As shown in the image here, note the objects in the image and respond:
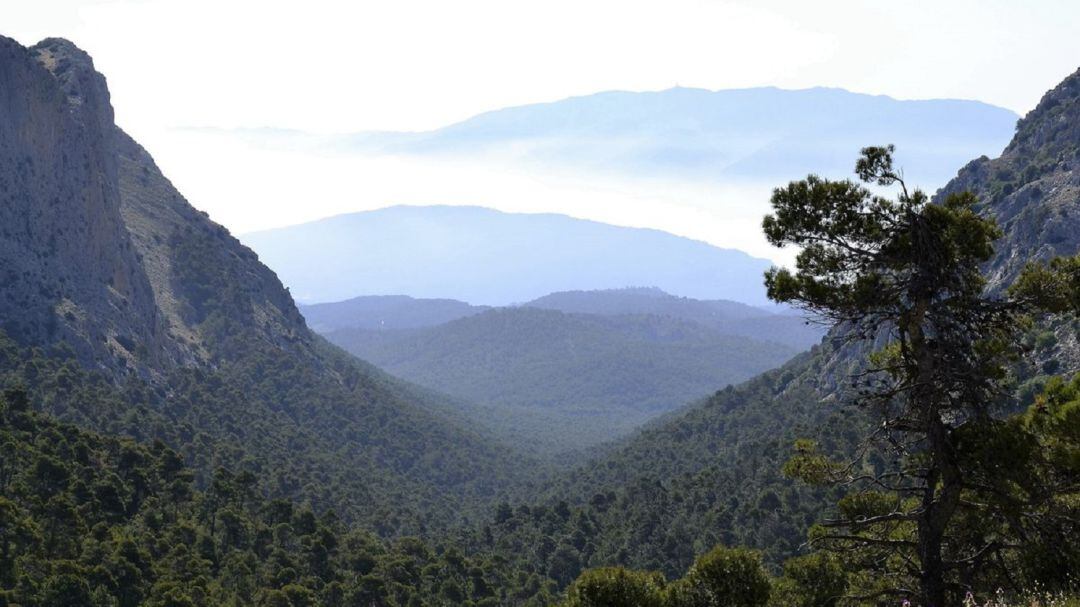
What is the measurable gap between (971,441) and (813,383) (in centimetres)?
10458

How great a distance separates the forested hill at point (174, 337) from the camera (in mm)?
97312

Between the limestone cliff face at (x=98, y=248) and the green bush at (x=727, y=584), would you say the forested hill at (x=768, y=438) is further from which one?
the limestone cliff face at (x=98, y=248)

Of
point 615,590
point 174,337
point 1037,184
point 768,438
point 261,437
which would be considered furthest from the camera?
point 174,337

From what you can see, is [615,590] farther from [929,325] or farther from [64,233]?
[64,233]

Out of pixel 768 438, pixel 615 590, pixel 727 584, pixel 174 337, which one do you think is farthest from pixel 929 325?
pixel 174 337

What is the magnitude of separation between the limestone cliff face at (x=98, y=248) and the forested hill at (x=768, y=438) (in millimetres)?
55552

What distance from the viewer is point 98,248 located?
115500mm

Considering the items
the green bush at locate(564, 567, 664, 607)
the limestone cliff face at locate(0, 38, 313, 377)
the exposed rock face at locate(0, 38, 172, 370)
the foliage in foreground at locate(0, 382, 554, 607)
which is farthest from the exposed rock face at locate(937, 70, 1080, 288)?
the limestone cliff face at locate(0, 38, 313, 377)

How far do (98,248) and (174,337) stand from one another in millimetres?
20742

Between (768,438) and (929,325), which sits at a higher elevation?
(929,325)

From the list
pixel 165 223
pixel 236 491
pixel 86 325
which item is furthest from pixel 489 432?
pixel 236 491

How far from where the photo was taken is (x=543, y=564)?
81.1m

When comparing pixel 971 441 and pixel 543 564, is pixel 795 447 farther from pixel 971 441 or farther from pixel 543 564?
pixel 543 564

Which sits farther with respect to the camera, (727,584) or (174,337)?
(174,337)
